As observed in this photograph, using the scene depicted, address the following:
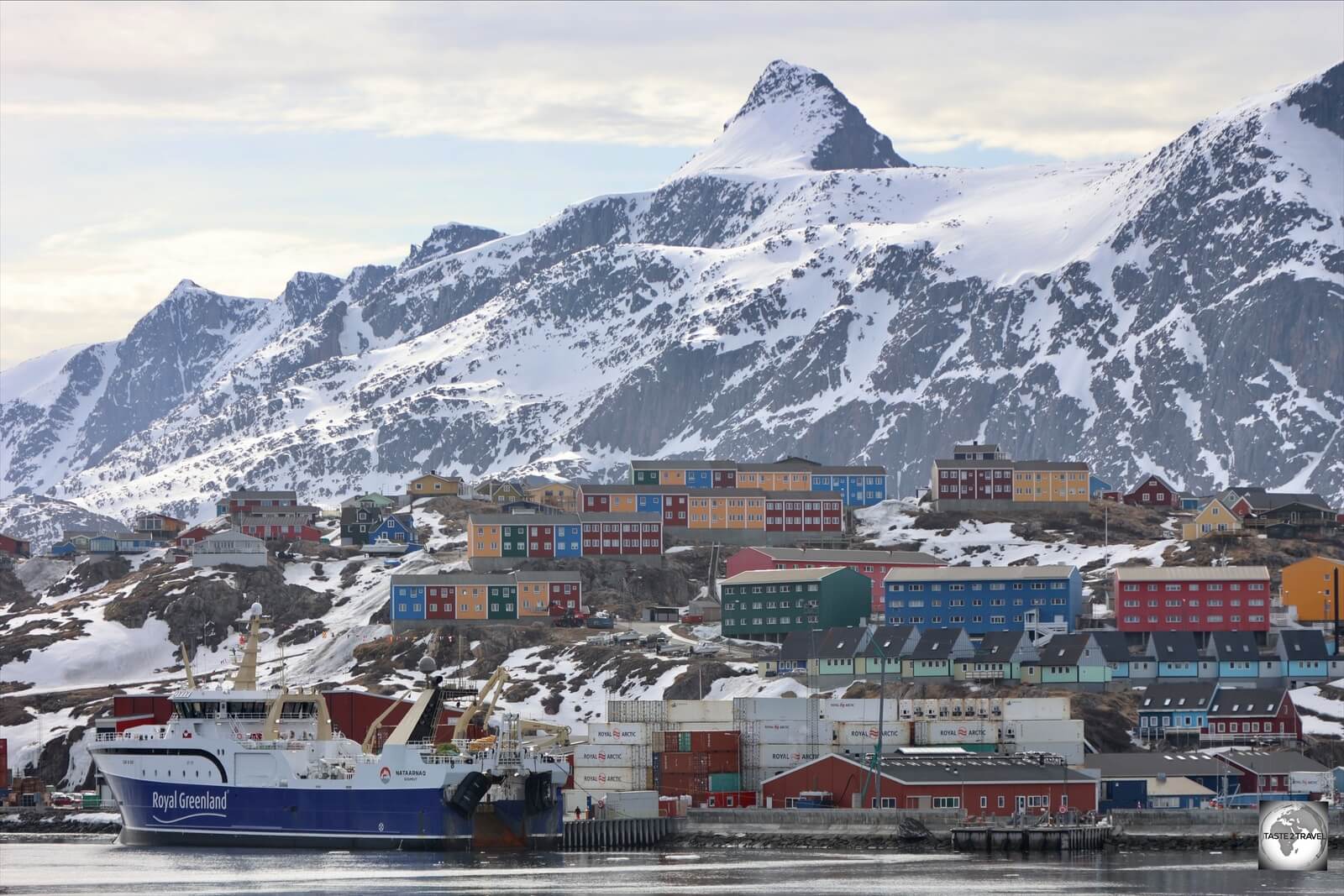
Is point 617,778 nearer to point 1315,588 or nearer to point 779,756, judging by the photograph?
point 779,756

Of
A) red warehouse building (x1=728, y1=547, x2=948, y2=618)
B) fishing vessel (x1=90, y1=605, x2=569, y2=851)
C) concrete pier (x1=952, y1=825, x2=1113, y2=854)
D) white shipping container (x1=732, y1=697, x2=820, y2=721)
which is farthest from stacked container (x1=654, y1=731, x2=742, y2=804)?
red warehouse building (x1=728, y1=547, x2=948, y2=618)

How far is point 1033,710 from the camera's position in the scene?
400 ft

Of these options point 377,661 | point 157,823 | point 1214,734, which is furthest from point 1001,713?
point 377,661

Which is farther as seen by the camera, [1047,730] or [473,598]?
[473,598]

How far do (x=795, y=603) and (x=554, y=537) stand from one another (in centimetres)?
3492

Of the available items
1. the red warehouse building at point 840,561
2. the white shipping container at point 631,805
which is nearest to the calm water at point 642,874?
the white shipping container at point 631,805

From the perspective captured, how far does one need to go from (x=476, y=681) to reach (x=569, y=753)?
47.0 metres

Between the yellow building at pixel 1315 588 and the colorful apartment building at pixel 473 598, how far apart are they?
54709 mm

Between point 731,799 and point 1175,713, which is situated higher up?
point 1175,713

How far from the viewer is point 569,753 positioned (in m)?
116

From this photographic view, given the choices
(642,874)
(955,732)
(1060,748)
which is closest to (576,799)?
(642,874)

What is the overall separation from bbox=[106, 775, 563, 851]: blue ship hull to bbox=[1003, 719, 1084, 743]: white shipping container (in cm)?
2533

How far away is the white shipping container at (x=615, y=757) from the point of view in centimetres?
11869

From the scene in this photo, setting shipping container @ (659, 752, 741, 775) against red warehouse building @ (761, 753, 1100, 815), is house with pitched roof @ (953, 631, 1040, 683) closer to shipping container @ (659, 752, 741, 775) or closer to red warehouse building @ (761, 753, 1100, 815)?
shipping container @ (659, 752, 741, 775)
